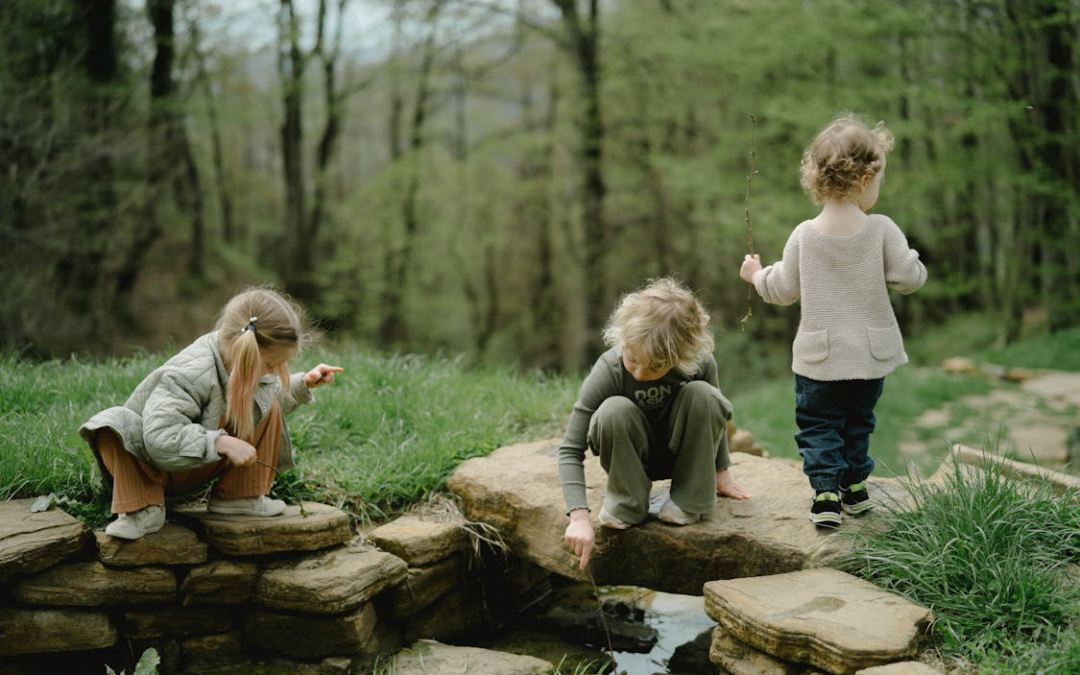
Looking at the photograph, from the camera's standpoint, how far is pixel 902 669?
221cm

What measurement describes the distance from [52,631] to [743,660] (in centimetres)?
259

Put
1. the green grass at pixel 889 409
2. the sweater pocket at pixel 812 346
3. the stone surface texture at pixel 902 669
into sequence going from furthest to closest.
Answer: the green grass at pixel 889 409 → the sweater pocket at pixel 812 346 → the stone surface texture at pixel 902 669

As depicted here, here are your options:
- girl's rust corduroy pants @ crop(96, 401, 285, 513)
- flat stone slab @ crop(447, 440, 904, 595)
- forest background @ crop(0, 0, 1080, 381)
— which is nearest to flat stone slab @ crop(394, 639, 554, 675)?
flat stone slab @ crop(447, 440, 904, 595)

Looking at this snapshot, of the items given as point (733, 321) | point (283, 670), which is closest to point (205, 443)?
point (283, 670)

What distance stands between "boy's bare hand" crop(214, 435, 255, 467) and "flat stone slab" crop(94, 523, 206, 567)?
0.47 metres

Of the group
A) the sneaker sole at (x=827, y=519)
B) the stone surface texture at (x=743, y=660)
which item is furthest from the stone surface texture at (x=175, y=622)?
the sneaker sole at (x=827, y=519)

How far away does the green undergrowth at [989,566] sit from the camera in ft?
7.72

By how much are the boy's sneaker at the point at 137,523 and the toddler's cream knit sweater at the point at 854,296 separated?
8.75 ft

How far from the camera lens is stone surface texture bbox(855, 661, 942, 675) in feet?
7.18

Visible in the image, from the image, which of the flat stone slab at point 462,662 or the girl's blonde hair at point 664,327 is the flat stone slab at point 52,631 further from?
the girl's blonde hair at point 664,327

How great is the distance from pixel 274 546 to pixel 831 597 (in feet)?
7.08

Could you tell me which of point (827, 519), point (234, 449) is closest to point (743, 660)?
point (827, 519)

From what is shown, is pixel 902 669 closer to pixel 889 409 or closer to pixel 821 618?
pixel 821 618

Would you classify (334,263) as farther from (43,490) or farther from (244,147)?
(43,490)
